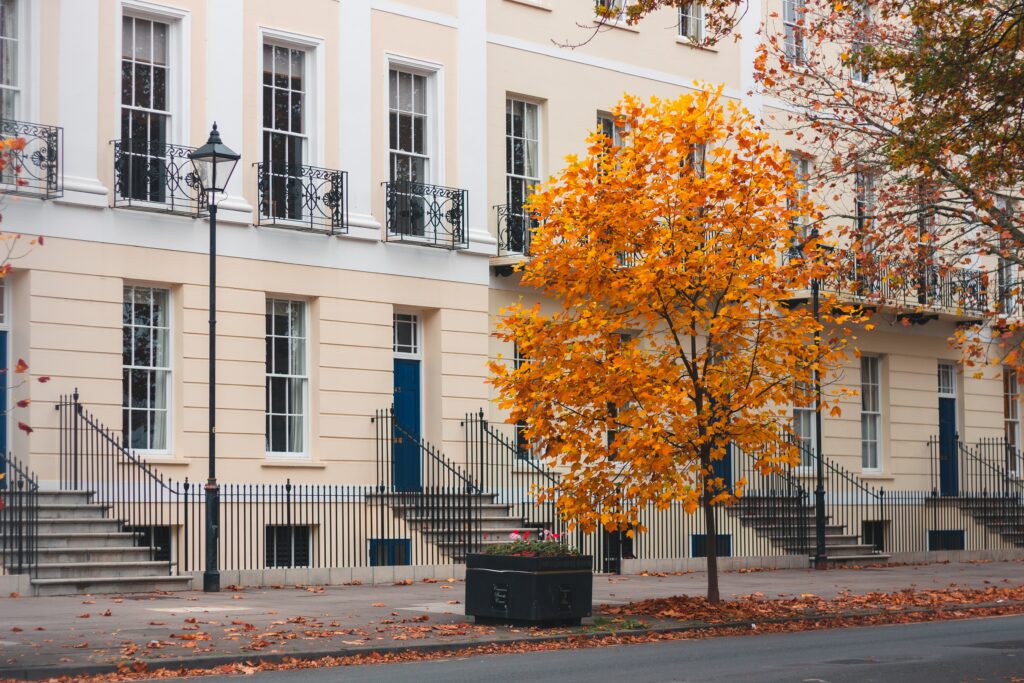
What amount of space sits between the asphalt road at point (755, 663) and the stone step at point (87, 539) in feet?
26.6

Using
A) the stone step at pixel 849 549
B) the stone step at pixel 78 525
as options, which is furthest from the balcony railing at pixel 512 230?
the stone step at pixel 78 525

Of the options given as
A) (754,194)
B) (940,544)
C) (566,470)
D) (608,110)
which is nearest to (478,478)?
(566,470)

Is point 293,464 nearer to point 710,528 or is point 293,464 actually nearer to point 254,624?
point 710,528

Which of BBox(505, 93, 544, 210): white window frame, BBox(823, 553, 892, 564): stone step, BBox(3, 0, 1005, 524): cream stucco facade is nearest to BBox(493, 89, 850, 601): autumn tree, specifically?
BBox(3, 0, 1005, 524): cream stucco facade

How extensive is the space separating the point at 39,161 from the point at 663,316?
9.41m

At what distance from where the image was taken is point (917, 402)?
36.4 metres

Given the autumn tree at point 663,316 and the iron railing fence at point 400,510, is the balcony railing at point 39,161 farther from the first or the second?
the autumn tree at point 663,316

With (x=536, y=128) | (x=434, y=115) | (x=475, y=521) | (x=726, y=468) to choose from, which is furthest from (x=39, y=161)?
(x=726, y=468)

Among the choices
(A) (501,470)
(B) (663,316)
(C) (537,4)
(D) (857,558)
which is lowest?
(D) (857,558)

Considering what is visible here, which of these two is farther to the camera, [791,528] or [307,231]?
[791,528]

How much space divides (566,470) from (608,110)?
7064 mm

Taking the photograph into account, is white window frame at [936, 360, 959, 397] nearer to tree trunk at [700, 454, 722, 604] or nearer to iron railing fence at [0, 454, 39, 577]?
tree trunk at [700, 454, 722, 604]

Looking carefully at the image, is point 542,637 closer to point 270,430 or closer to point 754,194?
point 754,194

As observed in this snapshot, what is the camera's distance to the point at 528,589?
17.2m
